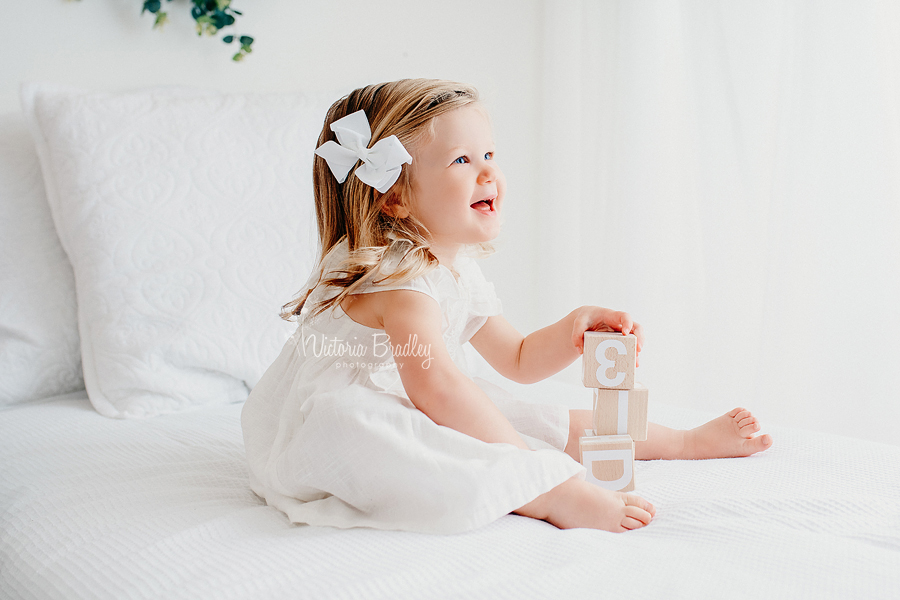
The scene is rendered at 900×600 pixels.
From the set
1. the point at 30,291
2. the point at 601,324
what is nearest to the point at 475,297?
the point at 601,324

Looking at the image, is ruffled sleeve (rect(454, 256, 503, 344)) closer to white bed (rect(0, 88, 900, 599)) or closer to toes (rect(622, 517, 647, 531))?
white bed (rect(0, 88, 900, 599))

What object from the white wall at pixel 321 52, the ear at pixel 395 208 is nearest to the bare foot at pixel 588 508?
the ear at pixel 395 208

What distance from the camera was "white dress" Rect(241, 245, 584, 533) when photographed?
2.40 ft

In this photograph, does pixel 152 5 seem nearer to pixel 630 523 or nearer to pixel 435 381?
pixel 435 381

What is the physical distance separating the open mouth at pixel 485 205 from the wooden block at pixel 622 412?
1.02 feet

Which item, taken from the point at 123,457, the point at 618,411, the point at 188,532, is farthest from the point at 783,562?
the point at 123,457

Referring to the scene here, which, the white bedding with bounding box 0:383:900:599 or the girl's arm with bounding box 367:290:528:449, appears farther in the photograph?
the girl's arm with bounding box 367:290:528:449

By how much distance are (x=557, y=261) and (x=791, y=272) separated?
76cm

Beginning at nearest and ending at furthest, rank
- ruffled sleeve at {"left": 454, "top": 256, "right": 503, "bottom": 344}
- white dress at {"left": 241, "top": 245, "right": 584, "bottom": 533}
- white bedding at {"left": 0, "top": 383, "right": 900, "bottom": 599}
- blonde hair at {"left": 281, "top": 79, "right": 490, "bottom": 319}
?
white bedding at {"left": 0, "top": 383, "right": 900, "bottom": 599} < white dress at {"left": 241, "top": 245, "right": 584, "bottom": 533} < blonde hair at {"left": 281, "top": 79, "right": 490, "bottom": 319} < ruffled sleeve at {"left": 454, "top": 256, "right": 503, "bottom": 344}

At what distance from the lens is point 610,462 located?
0.85 meters

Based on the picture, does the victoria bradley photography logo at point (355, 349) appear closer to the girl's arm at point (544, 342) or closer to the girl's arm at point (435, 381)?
the girl's arm at point (435, 381)

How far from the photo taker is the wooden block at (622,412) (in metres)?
0.88

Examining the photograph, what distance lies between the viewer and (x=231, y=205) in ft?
4.21

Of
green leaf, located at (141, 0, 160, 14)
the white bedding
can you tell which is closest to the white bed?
the white bedding
